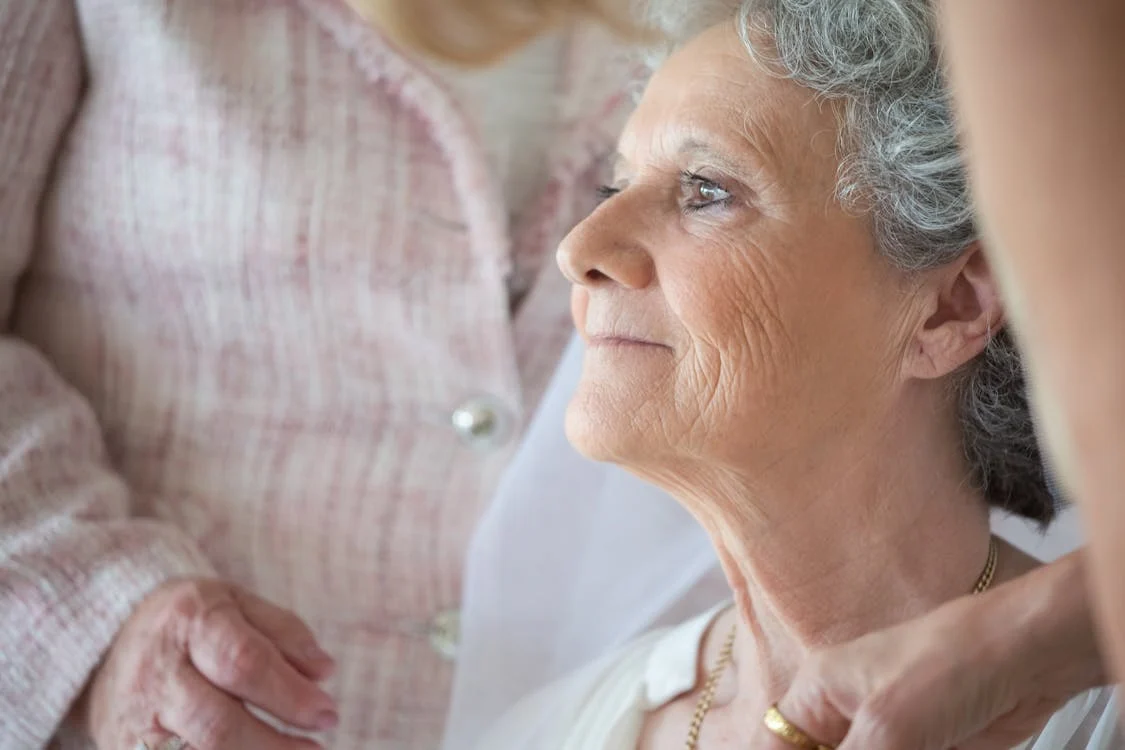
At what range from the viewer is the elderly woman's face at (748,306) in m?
0.93

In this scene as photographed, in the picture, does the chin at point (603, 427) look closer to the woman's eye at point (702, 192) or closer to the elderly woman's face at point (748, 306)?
the elderly woman's face at point (748, 306)

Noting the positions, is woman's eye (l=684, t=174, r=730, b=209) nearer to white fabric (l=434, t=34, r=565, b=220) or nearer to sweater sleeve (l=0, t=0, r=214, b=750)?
white fabric (l=434, t=34, r=565, b=220)

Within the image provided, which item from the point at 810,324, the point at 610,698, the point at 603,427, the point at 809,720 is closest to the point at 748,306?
the point at 810,324

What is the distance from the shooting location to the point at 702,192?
3.20 feet

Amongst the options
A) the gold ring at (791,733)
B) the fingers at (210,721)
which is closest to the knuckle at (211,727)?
the fingers at (210,721)

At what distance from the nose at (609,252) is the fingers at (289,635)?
1.61 feet

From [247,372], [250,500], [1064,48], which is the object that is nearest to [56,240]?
[247,372]

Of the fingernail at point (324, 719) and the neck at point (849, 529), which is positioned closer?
the neck at point (849, 529)

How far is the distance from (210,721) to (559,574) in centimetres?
47

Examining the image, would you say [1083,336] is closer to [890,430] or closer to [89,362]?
[890,430]

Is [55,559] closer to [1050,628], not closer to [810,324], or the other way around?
[810,324]

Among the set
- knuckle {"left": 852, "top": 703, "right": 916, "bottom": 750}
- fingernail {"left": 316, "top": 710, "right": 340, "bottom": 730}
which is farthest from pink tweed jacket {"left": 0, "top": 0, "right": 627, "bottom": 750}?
knuckle {"left": 852, "top": 703, "right": 916, "bottom": 750}

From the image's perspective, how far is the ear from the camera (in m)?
0.94

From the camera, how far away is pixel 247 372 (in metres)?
1.38
